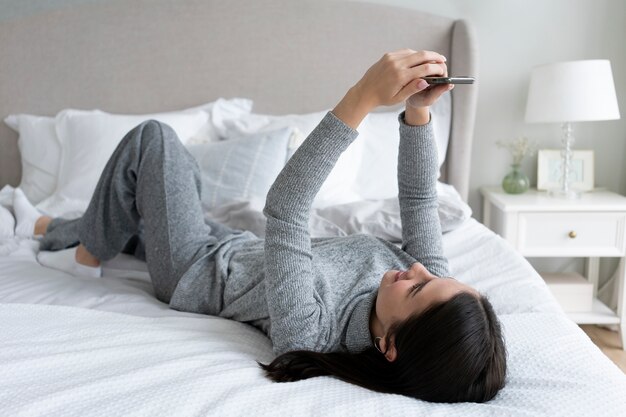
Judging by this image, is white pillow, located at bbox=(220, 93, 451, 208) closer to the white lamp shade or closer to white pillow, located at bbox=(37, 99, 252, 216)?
white pillow, located at bbox=(37, 99, 252, 216)

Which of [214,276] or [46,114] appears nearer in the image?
[214,276]

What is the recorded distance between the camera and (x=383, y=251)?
1.29 m

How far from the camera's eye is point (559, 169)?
2475 mm

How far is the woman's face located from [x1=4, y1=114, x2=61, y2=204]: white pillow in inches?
67.2

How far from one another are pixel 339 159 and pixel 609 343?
1374mm

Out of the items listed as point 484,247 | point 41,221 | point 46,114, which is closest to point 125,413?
point 484,247

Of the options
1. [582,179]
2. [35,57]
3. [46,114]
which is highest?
[35,57]

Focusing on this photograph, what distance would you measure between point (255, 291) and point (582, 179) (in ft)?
6.01

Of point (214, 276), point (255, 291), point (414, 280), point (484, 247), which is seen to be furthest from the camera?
point (484, 247)

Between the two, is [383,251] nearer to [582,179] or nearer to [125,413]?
[125,413]

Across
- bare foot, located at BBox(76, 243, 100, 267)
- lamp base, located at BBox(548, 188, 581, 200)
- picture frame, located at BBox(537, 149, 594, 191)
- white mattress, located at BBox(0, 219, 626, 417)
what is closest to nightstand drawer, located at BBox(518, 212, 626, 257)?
lamp base, located at BBox(548, 188, 581, 200)

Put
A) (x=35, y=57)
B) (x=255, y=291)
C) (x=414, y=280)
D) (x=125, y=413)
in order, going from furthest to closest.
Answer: (x=35, y=57)
(x=255, y=291)
(x=414, y=280)
(x=125, y=413)

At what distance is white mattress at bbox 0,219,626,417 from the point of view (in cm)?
83

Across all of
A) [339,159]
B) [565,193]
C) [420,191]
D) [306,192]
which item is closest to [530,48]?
[565,193]
